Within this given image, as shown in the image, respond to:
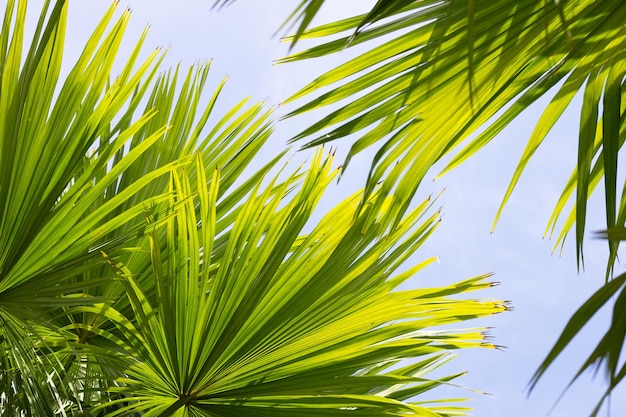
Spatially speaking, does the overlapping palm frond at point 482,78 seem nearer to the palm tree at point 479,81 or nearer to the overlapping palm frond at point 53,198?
the palm tree at point 479,81

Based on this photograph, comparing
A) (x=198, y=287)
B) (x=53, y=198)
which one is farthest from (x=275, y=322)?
(x=53, y=198)

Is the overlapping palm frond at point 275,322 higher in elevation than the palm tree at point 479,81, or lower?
lower

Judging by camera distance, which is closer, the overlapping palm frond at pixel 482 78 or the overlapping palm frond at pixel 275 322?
the overlapping palm frond at pixel 482 78

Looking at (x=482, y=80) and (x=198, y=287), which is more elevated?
(x=482, y=80)

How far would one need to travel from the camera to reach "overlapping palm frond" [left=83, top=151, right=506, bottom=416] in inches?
61.6

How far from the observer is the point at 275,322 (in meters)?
1.58

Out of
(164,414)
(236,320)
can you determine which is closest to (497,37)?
(236,320)

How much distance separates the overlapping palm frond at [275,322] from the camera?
5.13 feet

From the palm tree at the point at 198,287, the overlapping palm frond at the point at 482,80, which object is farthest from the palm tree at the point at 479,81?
the palm tree at the point at 198,287

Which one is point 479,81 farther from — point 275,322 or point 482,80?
point 275,322

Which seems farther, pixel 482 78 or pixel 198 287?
pixel 198 287

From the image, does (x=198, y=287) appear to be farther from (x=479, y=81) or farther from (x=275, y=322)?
(x=479, y=81)

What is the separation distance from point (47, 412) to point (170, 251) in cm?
50

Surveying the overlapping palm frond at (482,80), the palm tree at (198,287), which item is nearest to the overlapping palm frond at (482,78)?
the overlapping palm frond at (482,80)
